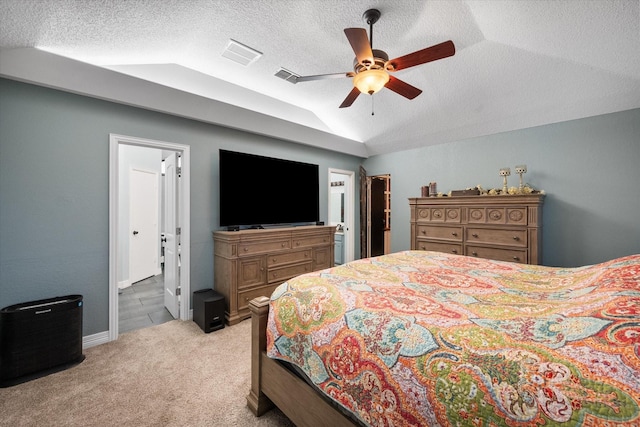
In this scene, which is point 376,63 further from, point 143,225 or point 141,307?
point 143,225

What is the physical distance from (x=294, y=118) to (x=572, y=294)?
3.92 metres

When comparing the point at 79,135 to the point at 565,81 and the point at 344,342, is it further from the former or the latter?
the point at 565,81

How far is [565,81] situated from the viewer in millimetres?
2941

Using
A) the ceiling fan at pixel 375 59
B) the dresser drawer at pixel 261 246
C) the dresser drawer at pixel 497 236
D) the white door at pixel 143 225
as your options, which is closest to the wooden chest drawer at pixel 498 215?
the dresser drawer at pixel 497 236

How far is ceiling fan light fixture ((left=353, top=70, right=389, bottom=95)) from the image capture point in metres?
1.99

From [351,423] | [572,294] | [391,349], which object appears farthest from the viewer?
[572,294]

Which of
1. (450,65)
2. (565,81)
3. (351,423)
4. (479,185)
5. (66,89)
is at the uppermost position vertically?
(450,65)

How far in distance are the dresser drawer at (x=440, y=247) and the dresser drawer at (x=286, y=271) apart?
1793 mm

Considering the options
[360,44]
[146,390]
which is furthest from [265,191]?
[146,390]

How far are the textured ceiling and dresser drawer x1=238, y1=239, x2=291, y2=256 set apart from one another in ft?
6.51

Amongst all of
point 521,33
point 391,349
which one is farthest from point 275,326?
point 521,33

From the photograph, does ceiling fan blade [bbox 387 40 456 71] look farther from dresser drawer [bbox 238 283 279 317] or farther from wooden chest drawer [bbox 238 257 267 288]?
dresser drawer [bbox 238 283 279 317]

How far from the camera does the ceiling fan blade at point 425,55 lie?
1.78m

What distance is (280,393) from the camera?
1.54 meters
